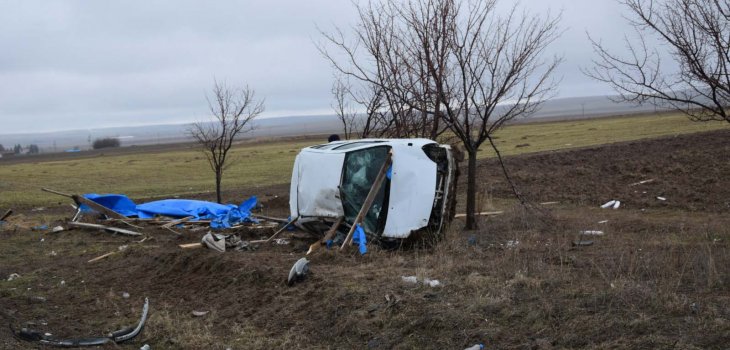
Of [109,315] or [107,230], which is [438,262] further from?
[107,230]

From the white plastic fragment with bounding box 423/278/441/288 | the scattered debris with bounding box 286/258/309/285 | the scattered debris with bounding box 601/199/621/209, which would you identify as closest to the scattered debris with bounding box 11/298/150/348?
the scattered debris with bounding box 286/258/309/285

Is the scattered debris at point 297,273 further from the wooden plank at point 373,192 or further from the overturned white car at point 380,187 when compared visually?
the overturned white car at point 380,187

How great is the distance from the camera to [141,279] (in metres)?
9.55

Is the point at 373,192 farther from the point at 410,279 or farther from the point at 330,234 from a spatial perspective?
the point at 410,279

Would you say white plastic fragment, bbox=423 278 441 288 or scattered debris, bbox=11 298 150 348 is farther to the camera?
white plastic fragment, bbox=423 278 441 288

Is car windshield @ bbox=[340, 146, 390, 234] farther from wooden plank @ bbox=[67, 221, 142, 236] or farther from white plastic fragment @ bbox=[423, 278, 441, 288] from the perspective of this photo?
wooden plank @ bbox=[67, 221, 142, 236]

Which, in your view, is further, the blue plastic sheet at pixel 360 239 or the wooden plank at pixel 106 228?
the wooden plank at pixel 106 228

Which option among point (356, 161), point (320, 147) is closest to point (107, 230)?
point (320, 147)

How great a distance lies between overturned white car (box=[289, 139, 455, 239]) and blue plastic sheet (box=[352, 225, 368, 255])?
0.27 metres

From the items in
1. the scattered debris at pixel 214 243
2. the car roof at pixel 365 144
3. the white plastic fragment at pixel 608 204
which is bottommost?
the white plastic fragment at pixel 608 204

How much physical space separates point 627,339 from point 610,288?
1120 mm

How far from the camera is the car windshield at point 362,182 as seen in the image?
32.5 feet

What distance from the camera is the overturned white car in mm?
9609

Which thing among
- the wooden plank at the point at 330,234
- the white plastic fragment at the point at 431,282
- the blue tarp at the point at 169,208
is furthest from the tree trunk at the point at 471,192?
the blue tarp at the point at 169,208
